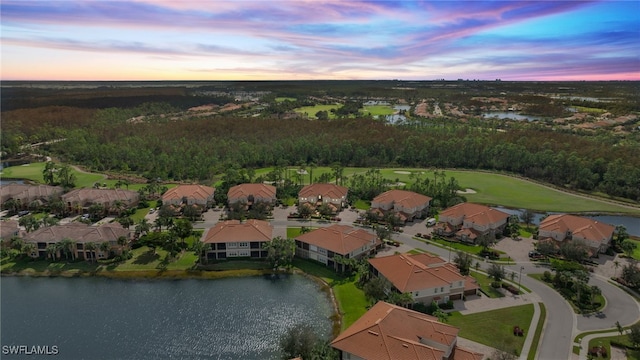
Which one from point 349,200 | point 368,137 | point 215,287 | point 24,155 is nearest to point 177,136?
point 24,155

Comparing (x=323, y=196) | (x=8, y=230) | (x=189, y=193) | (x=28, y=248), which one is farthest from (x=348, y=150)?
(x=8, y=230)

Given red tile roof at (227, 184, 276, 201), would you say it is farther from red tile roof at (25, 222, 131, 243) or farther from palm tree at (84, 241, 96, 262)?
palm tree at (84, 241, 96, 262)

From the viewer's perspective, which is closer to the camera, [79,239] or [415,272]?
[415,272]

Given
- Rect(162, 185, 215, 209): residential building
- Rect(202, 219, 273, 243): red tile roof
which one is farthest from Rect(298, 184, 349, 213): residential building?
Rect(202, 219, 273, 243): red tile roof

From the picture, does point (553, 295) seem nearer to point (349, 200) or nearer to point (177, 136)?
point (349, 200)

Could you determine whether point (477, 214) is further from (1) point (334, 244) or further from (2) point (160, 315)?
(2) point (160, 315)
